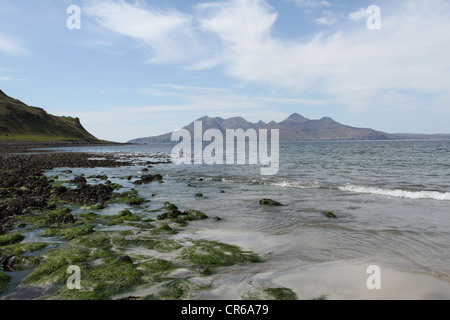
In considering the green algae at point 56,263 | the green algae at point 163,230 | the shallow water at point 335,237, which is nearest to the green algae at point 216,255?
the shallow water at point 335,237

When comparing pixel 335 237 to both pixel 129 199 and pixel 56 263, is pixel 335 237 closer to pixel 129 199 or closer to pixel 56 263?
pixel 56 263

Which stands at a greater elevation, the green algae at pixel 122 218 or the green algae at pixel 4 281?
the green algae at pixel 4 281

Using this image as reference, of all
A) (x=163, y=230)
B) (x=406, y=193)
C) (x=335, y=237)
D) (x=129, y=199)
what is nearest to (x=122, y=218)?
(x=163, y=230)

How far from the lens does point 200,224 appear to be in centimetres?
1385

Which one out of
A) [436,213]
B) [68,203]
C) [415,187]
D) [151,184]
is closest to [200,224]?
[68,203]

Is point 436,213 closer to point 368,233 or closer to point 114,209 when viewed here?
point 368,233

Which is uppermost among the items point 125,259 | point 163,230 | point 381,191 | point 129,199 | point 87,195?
point 381,191

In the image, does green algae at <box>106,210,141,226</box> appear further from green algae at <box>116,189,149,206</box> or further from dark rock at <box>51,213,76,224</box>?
green algae at <box>116,189,149,206</box>

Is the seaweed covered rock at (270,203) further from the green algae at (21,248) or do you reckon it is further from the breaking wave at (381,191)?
the green algae at (21,248)

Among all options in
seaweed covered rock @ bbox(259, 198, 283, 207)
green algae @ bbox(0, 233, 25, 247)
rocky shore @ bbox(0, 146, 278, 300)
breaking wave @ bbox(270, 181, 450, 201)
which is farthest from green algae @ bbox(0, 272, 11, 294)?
breaking wave @ bbox(270, 181, 450, 201)

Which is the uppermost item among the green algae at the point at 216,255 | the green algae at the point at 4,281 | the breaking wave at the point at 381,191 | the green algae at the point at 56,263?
the breaking wave at the point at 381,191

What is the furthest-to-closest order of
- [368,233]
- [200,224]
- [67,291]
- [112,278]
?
[200,224] < [368,233] < [112,278] < [67,291]
